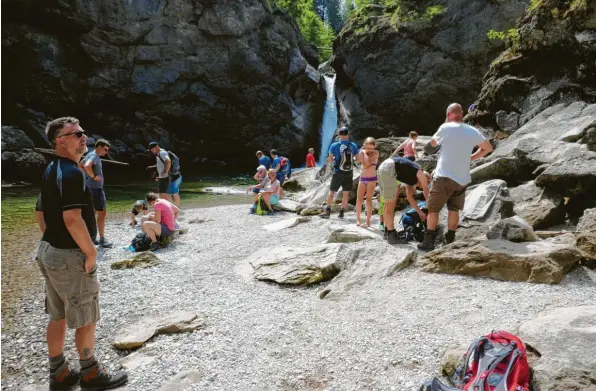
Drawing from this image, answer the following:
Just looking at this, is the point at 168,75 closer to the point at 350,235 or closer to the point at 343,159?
the point at 343,159

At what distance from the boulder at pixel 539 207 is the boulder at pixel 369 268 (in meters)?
2.80

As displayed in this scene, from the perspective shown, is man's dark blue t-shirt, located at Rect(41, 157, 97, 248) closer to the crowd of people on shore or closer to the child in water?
the crowd of people on shore

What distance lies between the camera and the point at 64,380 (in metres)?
4.40

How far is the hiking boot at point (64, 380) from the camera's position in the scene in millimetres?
4375

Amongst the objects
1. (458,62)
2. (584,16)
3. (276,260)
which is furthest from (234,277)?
(458,62)

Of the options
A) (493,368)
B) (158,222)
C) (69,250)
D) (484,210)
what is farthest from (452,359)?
(158,222)

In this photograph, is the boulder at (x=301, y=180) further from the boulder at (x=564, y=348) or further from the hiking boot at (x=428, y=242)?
the boulder at (x=564, y=348)

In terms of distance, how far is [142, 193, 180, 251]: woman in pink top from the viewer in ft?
33.3

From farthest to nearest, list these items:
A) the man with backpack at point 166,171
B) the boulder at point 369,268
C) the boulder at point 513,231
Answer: the man with backpack at point 166,171
the boulder at point 513,231
the boulder at point 369,268

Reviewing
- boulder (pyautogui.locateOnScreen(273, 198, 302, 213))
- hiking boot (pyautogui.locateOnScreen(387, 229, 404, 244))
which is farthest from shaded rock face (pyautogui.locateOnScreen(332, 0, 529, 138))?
hiking boot (pyautogui.locateOnScreen(387, 229, 404, 244))

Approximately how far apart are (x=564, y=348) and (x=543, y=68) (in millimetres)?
13442

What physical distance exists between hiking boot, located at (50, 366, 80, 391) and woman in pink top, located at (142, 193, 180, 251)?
19.2 ft

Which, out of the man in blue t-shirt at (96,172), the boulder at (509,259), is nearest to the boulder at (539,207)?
the boulder at (509,259)

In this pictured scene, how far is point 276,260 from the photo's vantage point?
25.4 feet
